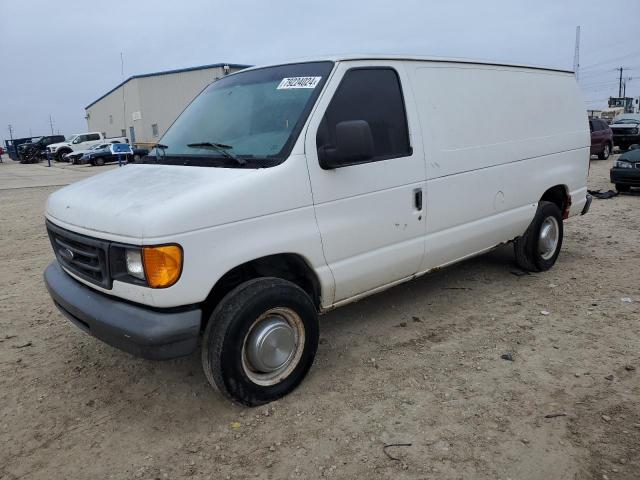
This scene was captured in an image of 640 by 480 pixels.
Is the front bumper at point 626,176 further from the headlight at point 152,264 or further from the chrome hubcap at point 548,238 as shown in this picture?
the headlight at point 152,264

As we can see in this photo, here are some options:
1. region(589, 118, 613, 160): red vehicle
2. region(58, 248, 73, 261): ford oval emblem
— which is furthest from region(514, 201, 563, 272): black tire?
region(589, 118, 613, 160): red vehicle

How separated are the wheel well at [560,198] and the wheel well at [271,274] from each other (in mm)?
3295

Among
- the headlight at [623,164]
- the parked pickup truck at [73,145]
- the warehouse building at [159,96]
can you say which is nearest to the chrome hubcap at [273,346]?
the headlight at [623,164]

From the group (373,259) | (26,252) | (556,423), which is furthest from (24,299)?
(556,423)

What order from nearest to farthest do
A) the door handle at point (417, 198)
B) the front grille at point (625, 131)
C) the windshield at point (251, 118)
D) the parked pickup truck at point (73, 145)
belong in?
1. the windshield at point (251, 118)
2. the door handle at point (417, 198)
3. the front grille at point (625, 131)
4. the parked pickup truck at point (73, 145)

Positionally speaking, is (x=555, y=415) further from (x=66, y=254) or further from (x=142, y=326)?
(x=66, y=254)

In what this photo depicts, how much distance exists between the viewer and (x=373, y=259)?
3695 mm

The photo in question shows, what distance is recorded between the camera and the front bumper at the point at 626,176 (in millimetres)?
10984

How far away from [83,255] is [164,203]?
73 centimetres

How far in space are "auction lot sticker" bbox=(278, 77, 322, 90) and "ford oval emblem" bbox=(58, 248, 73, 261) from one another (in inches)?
69.0

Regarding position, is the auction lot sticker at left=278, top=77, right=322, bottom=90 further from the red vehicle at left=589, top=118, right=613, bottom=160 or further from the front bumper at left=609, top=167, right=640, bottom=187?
the red vehicle at left=589, top=118, right=613, bottom=160

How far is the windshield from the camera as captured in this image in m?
3.29

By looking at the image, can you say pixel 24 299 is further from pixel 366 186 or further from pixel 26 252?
pixel 366 186

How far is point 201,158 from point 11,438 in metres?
2.03
